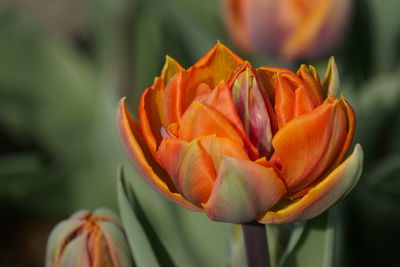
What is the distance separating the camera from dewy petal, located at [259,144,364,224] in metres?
0.57

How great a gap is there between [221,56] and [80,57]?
1.14 m

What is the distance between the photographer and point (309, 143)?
0.56 m

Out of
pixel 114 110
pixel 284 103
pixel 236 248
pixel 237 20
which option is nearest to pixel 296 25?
pixel 237 20

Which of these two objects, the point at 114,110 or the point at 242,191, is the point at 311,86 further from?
the point at 114,110

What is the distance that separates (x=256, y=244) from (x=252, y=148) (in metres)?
0.12

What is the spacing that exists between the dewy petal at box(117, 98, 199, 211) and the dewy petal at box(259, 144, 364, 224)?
0.22 feet

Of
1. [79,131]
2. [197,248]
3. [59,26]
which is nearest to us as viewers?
[197,248]

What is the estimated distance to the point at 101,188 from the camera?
1.35m

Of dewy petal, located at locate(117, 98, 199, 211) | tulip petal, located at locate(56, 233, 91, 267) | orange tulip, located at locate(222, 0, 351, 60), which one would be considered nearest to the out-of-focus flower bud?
tulip petal, located at locate(56, 233, 91, 267)

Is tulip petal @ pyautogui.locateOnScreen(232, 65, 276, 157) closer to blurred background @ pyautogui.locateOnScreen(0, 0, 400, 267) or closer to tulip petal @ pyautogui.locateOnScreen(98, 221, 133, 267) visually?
tulip petal @ pyautogui.locateOnScreen(98, 221, 133, 267)

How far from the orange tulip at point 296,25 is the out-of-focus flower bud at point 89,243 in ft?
1.59

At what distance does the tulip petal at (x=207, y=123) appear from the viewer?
0.56 metres

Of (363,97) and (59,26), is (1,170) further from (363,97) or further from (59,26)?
(59,26)

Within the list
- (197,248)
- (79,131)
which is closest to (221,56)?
(197,248)
